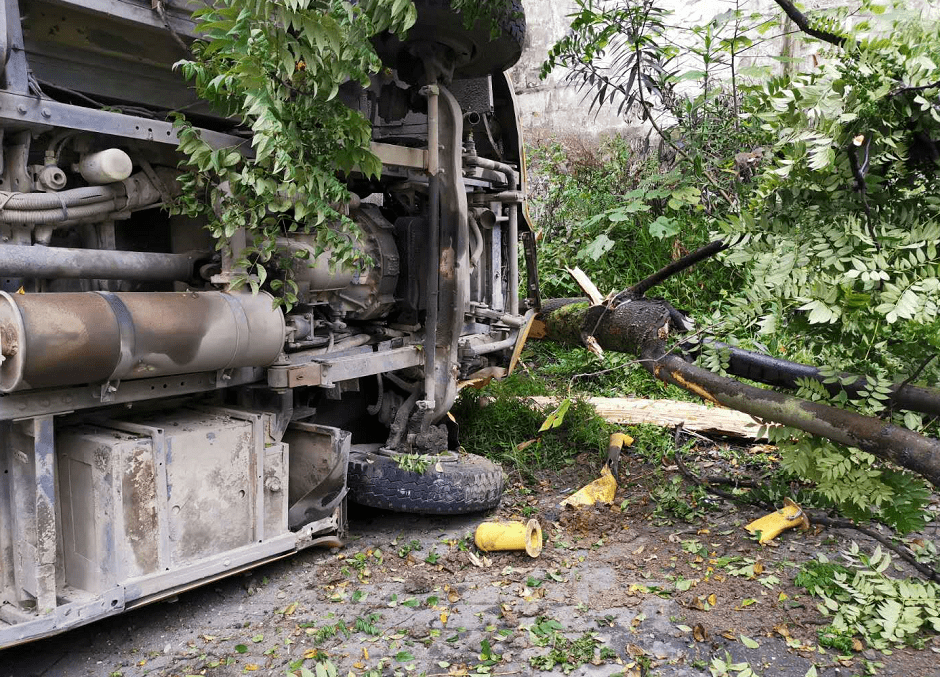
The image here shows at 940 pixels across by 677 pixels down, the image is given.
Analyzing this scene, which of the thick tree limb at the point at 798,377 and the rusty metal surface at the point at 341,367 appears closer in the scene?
the thick tree limb at the point at 798,377

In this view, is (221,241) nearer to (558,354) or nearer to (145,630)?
(145,630)

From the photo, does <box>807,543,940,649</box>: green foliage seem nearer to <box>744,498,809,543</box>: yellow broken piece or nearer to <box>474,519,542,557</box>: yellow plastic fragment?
<box>744,498,809,543</box>: yellow broken piece

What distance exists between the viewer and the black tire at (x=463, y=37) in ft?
13.4

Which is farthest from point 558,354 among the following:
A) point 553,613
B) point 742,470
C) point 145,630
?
point 145,630

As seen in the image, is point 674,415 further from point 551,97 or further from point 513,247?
point 551,97

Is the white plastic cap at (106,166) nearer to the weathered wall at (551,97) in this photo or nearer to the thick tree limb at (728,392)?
the thick tree limb at (728,392)

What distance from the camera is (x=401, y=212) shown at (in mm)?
4945

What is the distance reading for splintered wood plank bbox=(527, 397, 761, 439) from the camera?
5766mm

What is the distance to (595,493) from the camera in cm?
480

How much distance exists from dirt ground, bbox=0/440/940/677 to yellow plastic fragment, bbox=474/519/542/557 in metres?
0.06

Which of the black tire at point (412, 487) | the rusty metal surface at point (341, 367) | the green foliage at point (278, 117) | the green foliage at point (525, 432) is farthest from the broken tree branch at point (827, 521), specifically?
the green foliage at point (278, 117)

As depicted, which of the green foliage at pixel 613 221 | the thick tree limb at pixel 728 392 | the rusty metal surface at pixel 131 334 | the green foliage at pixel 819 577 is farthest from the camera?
the green foliage at pixel 613 221

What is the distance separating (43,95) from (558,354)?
5656 millimetres

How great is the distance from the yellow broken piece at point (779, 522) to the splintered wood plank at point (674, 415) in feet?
4.66
